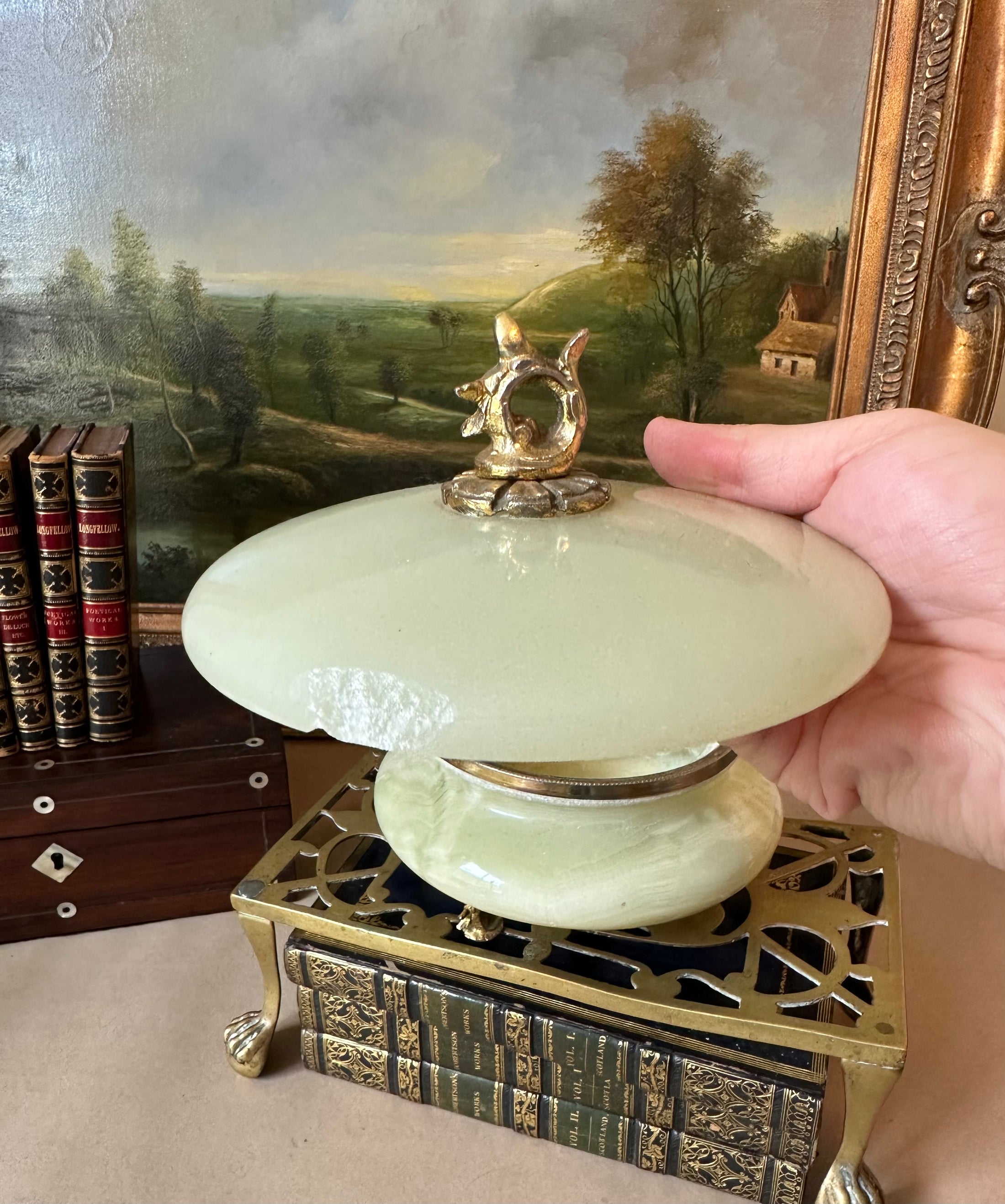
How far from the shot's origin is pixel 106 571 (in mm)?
894

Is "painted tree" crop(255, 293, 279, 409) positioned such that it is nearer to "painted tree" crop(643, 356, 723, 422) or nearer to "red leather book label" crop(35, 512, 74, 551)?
"red leather book label" crop(35, 512, 74, 551)

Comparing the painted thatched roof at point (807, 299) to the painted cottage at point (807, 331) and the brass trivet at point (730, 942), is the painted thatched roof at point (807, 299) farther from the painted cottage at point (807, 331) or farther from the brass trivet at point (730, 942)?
the brass trivet at point (730, 942)

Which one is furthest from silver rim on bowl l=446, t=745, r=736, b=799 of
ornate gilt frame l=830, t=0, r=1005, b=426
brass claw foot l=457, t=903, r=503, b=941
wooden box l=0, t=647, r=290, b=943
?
ornate gilt frame l=830, t=0, r=1005, b=426

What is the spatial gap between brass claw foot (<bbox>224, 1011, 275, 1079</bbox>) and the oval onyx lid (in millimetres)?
407

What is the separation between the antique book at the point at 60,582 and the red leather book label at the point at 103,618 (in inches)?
0.6

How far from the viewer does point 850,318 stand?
985 millimetres

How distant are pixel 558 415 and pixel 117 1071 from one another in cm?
68

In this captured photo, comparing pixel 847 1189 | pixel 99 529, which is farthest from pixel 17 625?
pixel 847 1189

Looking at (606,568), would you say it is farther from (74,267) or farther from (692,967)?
(74,267)

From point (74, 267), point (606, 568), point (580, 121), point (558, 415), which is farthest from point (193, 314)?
point (606, 568)

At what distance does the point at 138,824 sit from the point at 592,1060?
1.74ft

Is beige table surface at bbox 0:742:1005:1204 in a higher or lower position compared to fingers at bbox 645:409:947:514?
lower

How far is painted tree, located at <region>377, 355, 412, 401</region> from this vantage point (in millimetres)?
1022

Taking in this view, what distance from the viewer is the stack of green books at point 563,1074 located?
0.60 meters
